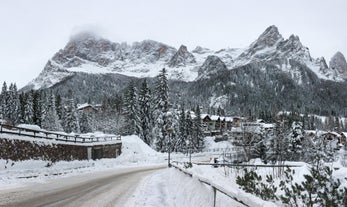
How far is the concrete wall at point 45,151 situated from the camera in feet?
89.4

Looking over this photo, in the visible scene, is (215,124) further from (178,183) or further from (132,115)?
(178,183)

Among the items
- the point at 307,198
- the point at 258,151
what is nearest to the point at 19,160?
the point at 307,198

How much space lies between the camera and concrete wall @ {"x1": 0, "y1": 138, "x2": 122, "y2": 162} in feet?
89.4

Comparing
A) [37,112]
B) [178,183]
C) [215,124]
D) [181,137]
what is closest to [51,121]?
[37,112]

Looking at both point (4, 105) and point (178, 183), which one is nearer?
point (178, 183)

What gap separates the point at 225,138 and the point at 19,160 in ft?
322

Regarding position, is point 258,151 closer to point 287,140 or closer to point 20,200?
point 287,140

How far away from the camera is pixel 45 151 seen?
105ft

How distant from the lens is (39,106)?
81.9 m

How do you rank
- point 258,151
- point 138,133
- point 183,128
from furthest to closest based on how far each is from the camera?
point 183,128 < point 138,133 < point 258,151

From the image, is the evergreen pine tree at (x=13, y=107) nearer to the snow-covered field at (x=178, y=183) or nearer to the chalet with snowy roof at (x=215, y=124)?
the snow-covered field at (x=178, y=183)

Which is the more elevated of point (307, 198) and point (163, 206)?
point (307, 198)

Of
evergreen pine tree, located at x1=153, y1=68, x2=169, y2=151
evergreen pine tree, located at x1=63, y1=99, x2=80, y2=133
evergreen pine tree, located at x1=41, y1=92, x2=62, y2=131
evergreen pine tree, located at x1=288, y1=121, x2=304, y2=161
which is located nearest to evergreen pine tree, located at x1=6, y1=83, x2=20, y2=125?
evergreen pine tree, located at x1=41, y1=92, x2=62, y2=131

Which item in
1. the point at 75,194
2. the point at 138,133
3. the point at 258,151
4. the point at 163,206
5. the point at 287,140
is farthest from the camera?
the point at 138,133
